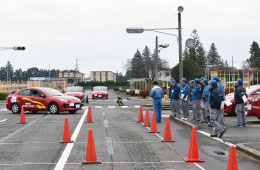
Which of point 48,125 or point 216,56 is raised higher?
point 216,56

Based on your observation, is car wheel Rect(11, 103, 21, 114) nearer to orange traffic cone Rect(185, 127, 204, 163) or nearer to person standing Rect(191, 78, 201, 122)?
person standing Rect(191, 78, 201, 122)

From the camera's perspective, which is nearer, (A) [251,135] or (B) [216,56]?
(A) [251,135]

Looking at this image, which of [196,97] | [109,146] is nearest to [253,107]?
[196,97]

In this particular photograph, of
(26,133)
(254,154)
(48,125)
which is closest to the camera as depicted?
(254,154)

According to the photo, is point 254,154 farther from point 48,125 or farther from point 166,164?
point 48,125

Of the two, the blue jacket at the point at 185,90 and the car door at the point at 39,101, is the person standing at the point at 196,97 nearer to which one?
the blue jacket at the point at 185,90

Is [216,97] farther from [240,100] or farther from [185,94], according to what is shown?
[185,94]

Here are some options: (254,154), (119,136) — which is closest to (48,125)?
(119,136)

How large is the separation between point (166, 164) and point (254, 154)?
2.23m

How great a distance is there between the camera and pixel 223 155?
368 inches

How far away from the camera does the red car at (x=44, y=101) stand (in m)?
21.7

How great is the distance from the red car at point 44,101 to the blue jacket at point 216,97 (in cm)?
1127

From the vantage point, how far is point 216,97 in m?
12.0

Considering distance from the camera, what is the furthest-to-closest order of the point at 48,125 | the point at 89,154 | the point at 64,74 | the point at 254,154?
the point at 64,74 → the point at 48,125 → the point at 254,154 → the point at 89,154
